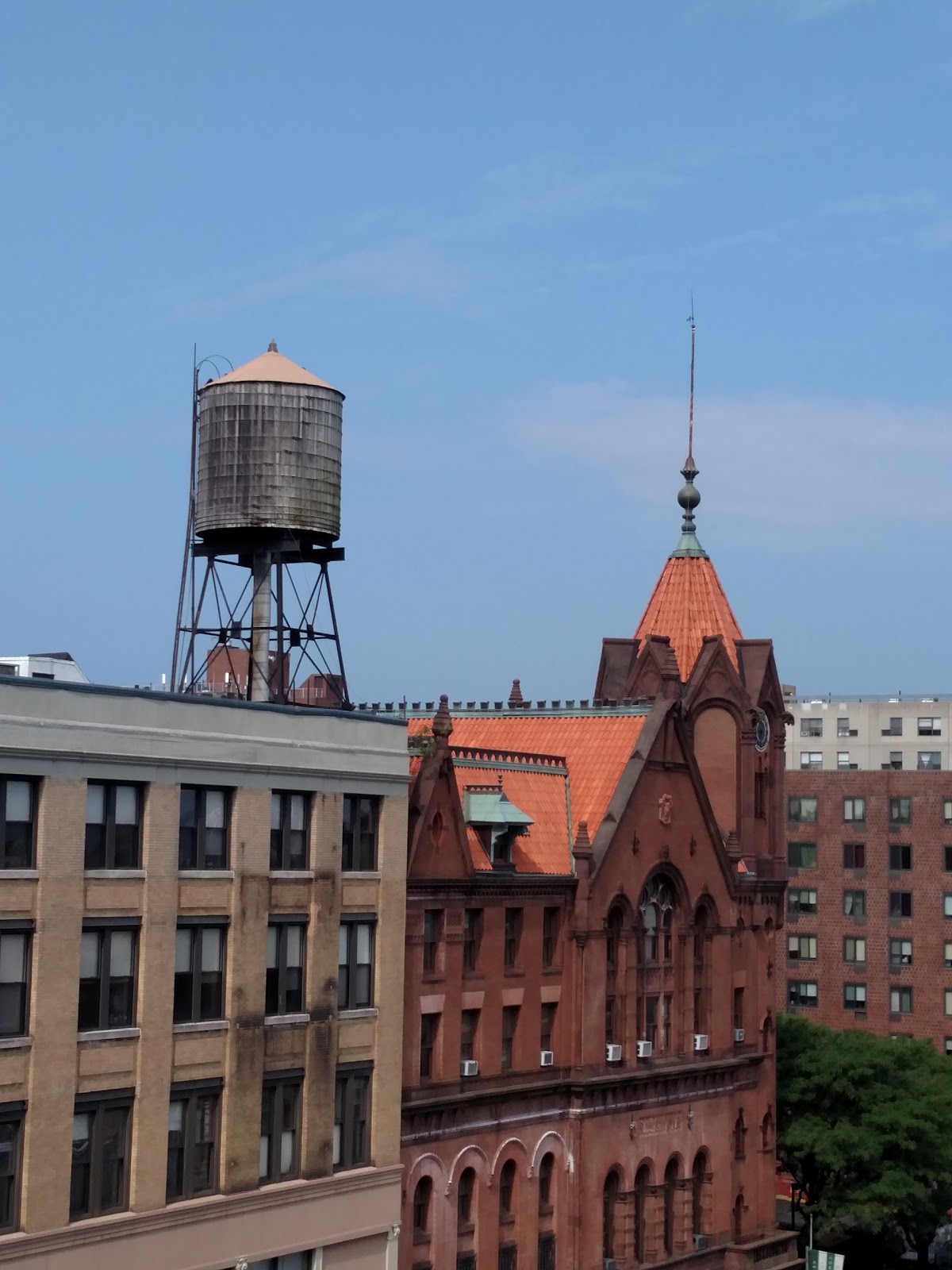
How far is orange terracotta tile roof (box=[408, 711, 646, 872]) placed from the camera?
233 feet

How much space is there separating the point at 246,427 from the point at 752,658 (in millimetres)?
27734

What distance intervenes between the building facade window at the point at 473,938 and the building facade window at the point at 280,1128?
392 inches

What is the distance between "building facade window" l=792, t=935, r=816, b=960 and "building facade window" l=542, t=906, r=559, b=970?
6660 centimetres

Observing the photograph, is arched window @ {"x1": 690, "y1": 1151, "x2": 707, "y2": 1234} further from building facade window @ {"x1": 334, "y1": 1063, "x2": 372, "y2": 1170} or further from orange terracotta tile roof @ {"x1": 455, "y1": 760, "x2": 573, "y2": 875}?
building facade window @ {"x1": 334, "y1": 1063, "x2": 372, "y2": 1170}

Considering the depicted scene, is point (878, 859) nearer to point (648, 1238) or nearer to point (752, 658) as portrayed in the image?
point (752, 658)

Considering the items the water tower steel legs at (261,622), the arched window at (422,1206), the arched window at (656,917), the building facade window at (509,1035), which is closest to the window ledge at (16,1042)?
the arched window at (422,1206)

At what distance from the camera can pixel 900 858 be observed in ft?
430

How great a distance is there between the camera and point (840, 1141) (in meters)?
87.2

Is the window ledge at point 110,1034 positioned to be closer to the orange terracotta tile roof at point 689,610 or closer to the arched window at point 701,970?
the arched window at point 701,970

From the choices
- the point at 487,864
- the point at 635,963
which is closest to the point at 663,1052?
the point at 635,963

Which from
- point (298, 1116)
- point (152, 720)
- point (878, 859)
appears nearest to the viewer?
point (152, 720)

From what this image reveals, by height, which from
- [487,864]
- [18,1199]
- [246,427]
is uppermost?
[246,427]

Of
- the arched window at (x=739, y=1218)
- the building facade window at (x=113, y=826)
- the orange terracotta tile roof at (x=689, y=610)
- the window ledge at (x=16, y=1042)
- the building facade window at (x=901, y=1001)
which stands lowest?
the arched window at (x=739, y=1218)

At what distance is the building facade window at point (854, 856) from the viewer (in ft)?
434
